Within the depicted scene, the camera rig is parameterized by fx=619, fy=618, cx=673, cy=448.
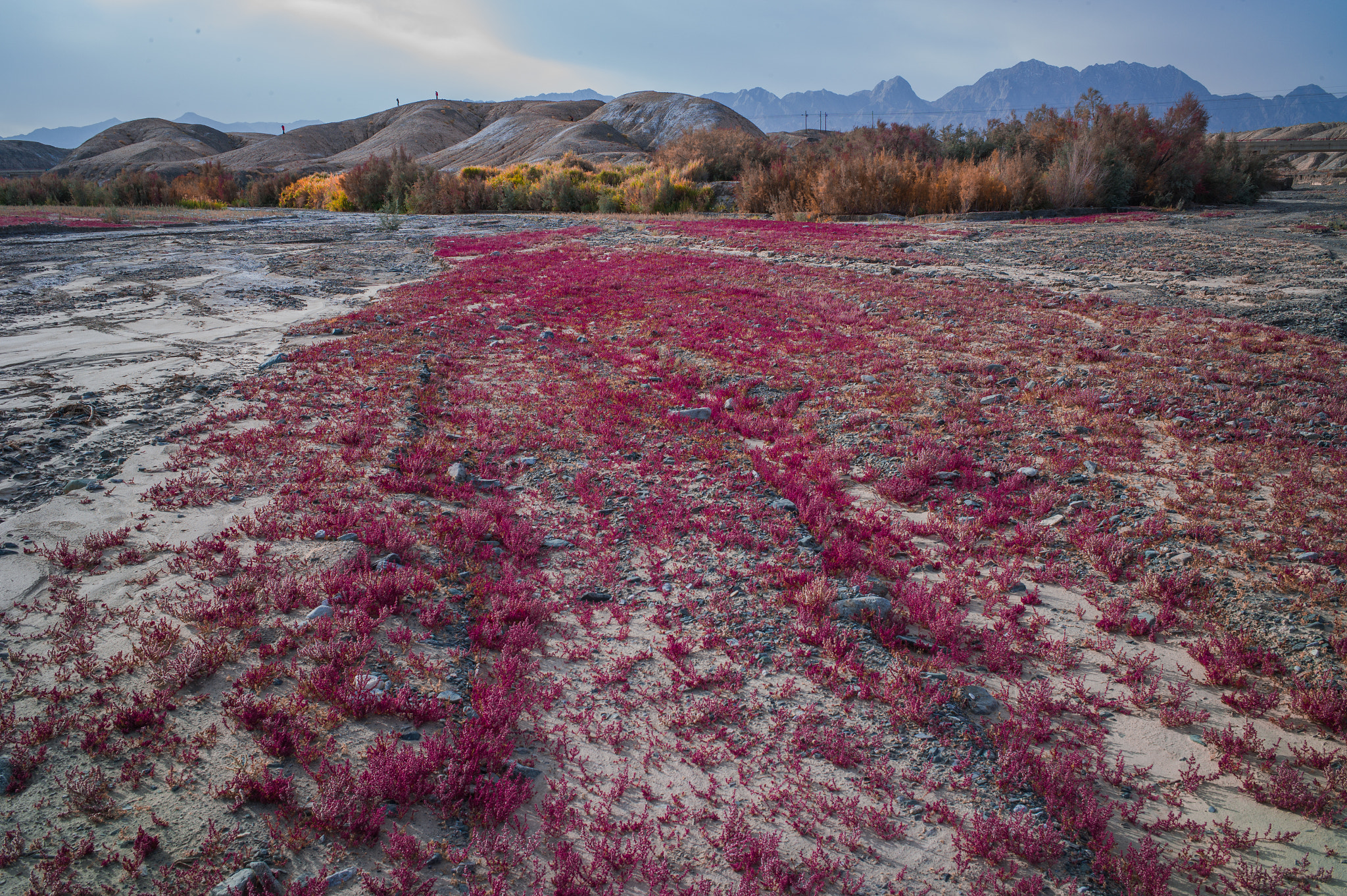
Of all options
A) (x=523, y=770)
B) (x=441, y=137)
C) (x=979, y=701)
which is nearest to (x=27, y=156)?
(x=441, y=137)

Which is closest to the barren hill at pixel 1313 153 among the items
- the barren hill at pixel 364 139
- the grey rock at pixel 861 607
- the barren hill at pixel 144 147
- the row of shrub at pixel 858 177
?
the row of shrub at pixel 858 177

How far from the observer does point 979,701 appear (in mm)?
3463

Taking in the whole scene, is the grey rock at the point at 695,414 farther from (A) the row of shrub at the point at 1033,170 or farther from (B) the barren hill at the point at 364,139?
(B) the barren hill at the point at 364,139

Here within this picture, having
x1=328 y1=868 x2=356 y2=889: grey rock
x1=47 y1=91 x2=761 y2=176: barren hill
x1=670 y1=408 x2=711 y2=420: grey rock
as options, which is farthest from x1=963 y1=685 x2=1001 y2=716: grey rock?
x1=47 y1=91 x2=761 y2=176: barren hill

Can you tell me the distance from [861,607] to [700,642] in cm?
112

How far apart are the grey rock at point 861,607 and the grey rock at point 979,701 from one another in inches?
28.3

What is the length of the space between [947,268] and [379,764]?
16.4 meters

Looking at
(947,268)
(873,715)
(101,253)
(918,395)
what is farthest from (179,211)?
(873,715)

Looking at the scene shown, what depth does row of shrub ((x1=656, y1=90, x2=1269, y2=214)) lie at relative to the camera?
85.9ft

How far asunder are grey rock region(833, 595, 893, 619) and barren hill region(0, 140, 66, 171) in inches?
5051

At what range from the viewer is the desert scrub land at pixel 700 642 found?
2605mm

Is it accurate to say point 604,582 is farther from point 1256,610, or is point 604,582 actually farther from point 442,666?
point 1256,610

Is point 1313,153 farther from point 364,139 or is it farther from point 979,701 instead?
point 364,139

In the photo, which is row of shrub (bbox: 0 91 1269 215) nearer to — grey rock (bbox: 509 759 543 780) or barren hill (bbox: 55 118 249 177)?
grey rock (bbox: 509 759 543 780)
